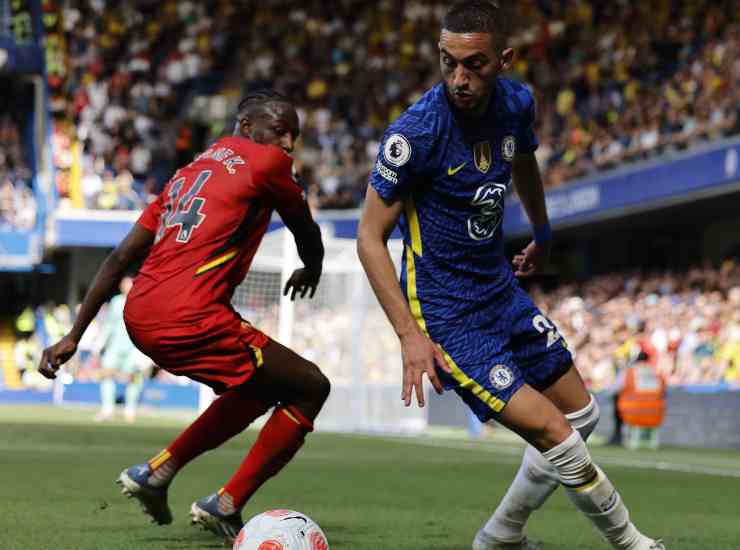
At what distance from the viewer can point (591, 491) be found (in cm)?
524

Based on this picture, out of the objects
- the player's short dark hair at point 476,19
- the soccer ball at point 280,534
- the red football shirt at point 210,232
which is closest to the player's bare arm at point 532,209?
the player's short dark hair at point 476,19

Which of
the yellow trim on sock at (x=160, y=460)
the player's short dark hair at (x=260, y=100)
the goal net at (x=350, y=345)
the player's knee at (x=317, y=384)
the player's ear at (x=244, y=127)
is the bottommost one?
the goal net at (x=350, y=345)

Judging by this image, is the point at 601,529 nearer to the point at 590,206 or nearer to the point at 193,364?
the point at 193,364

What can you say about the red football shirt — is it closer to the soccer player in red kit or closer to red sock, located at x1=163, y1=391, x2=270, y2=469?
the soccer player in red kit

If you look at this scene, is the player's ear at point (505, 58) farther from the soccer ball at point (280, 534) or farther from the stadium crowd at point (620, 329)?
the stadium crowd at point (620, 329)

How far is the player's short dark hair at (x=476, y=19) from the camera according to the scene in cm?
500

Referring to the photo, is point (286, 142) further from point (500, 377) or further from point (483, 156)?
point (500, 377)

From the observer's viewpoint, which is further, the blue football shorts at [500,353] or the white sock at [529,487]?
the white sock at [529,487]

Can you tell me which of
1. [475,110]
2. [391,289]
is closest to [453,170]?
[475,110]

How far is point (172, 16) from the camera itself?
37.0 m

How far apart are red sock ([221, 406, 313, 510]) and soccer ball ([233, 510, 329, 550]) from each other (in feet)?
3.34

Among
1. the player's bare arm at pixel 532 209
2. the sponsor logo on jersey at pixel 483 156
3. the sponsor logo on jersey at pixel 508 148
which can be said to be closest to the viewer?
the sponsor logo on jersey at pixel 483 156

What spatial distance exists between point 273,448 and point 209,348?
1.81ft

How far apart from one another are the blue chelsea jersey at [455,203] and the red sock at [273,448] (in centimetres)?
107
